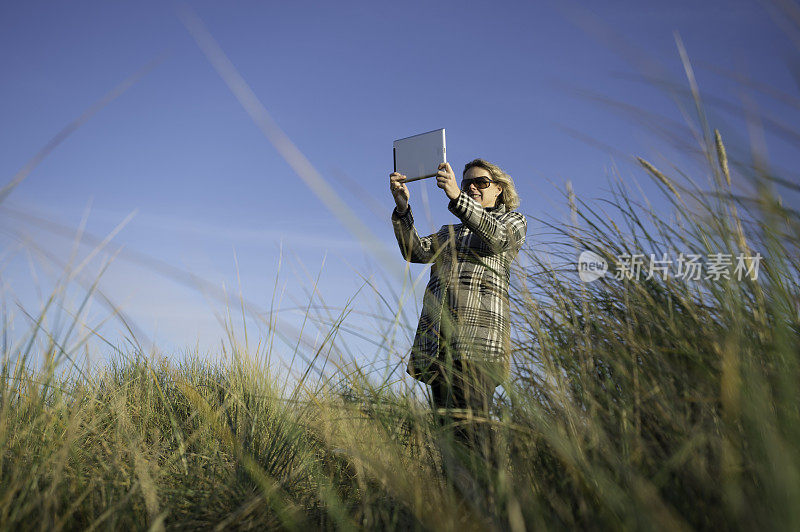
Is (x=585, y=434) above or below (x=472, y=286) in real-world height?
below

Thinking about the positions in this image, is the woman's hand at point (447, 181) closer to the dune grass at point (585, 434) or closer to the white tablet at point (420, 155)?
the white tablet at point (420, 155)

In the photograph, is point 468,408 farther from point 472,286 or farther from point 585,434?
point 472,286

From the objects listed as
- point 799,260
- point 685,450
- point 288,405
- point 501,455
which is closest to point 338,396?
point 288,405

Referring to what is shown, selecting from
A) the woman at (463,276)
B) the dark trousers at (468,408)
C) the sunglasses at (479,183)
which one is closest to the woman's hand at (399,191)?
the woman at (463,276)

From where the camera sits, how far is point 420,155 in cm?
231

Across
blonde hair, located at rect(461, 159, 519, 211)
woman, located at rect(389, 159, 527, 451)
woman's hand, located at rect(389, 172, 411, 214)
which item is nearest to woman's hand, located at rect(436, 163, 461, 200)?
woman, located at rect(389, 159, 527, 451)

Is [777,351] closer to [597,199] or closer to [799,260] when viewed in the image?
[799,260]

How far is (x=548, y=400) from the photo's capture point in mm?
1209

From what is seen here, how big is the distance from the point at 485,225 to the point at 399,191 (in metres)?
0.51

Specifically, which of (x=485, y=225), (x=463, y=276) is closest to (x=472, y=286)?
(x=463, y=276)

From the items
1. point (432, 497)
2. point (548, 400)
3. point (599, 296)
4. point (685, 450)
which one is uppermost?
point (599, 296)

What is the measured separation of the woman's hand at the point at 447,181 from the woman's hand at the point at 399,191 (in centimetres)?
25

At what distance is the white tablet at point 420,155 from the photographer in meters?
2.23

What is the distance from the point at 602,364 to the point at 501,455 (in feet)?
1.18
